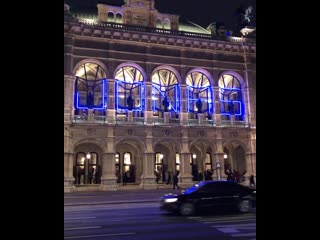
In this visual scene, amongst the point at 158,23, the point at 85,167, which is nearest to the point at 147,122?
the point at 85,167

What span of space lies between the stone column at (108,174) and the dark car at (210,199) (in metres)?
16.0

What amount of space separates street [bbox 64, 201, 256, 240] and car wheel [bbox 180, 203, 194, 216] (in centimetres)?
40

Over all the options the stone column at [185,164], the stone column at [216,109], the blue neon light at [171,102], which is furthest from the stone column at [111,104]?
the stone column at [216,109]

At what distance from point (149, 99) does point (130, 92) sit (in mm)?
2018

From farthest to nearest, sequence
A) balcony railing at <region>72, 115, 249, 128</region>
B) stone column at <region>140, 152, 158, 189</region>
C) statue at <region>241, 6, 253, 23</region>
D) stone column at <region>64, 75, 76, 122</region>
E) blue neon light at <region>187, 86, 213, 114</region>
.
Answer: statue at <region>241, 6, 253, 23</region>, blue neon light at <region>187, 86, 213, 114</region>, stone column at <region>140, 152, 158, 189</region>, balcony railing at <region>72, 115, 249, 128</region>, stone column at <region>64, 75, 76, 122</region>

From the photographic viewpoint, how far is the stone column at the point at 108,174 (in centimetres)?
3045

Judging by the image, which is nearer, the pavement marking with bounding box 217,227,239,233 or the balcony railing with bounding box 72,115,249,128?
the pavement marking with bounding box 217,227,239,233

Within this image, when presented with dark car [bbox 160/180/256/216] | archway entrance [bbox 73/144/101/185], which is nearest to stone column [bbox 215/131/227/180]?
archway entrance [bbox 73/144/101/185]

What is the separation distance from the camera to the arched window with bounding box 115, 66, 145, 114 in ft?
107

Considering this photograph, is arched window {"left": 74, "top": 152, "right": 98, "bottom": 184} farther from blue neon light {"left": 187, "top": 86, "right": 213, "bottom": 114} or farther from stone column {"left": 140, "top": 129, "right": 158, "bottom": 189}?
blue neon light {"left": 187, "top": 86, "right": 213, "bottom": 114}

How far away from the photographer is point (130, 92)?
33000mm

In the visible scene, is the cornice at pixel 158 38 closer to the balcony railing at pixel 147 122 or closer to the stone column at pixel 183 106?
the stone column at pixel 183 106

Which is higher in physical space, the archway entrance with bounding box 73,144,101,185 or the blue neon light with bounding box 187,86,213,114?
the blue neon light with bounding box 187,86,213,114
